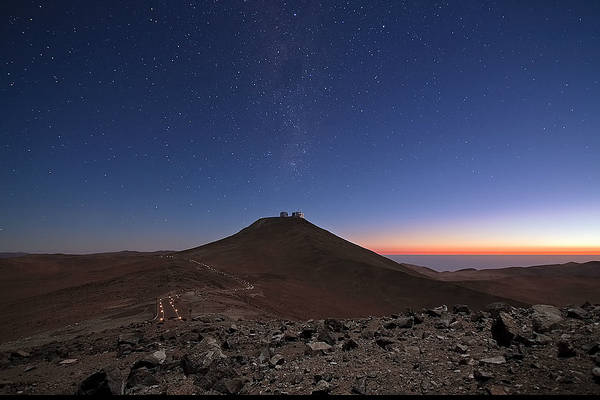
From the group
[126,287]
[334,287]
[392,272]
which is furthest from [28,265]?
[392,272]

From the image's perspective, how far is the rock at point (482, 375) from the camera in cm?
533

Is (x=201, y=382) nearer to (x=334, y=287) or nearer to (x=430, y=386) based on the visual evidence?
(x=430, y=386)

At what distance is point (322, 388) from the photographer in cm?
595

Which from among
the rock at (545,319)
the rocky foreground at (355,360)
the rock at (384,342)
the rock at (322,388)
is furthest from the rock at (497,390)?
the rock at (545,319)

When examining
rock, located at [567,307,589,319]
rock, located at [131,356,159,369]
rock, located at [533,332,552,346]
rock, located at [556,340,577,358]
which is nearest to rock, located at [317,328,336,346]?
rock, located at [131,356,159,369]

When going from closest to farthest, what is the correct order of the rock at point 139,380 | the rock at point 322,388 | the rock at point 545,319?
the rock at point 322,388 < the rock at point 139,380 < the rock at point 545,319

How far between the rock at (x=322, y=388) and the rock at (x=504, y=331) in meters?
4.46

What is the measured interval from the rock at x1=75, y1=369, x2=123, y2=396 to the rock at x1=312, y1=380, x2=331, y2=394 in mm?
4468

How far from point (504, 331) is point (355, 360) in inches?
148

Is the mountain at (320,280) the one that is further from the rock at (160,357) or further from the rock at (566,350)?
the rock at (566,350)

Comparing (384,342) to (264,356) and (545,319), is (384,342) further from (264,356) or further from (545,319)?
(545,319)

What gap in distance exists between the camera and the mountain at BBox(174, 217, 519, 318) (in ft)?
106

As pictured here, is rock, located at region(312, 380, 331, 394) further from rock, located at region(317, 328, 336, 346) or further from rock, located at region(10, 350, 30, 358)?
rock, located at region(10, 350, 30, 358)

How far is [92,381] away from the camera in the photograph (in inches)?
265
